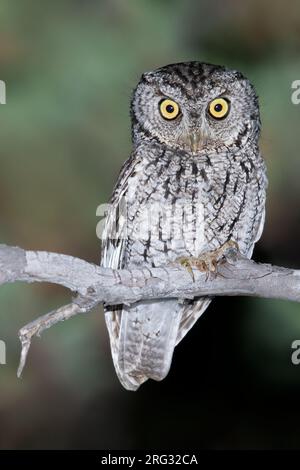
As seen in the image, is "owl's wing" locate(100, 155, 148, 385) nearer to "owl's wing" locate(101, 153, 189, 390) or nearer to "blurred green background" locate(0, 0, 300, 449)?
"owl's wing" locate(101, 153, 189, 390)

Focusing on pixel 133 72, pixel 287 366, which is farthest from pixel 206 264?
pixel 287 366

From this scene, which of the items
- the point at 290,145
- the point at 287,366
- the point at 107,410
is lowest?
the point at 107,410

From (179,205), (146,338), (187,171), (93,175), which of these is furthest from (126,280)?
(93,175)

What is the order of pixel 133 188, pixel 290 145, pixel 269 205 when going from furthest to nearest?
1. pixel 269 205
2. pixel 290 145
3. pixel 133 188

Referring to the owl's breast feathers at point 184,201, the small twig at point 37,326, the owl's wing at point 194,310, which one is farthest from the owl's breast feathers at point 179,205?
the small twig at point 37,326

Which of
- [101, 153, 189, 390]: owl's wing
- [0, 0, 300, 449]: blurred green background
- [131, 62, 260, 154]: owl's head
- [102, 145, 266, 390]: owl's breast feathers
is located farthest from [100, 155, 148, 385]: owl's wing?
[0, 0, 300, 449]: blurred green background

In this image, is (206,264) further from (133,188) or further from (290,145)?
(290,145)

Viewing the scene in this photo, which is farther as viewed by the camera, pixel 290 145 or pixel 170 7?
pixel 170 7
